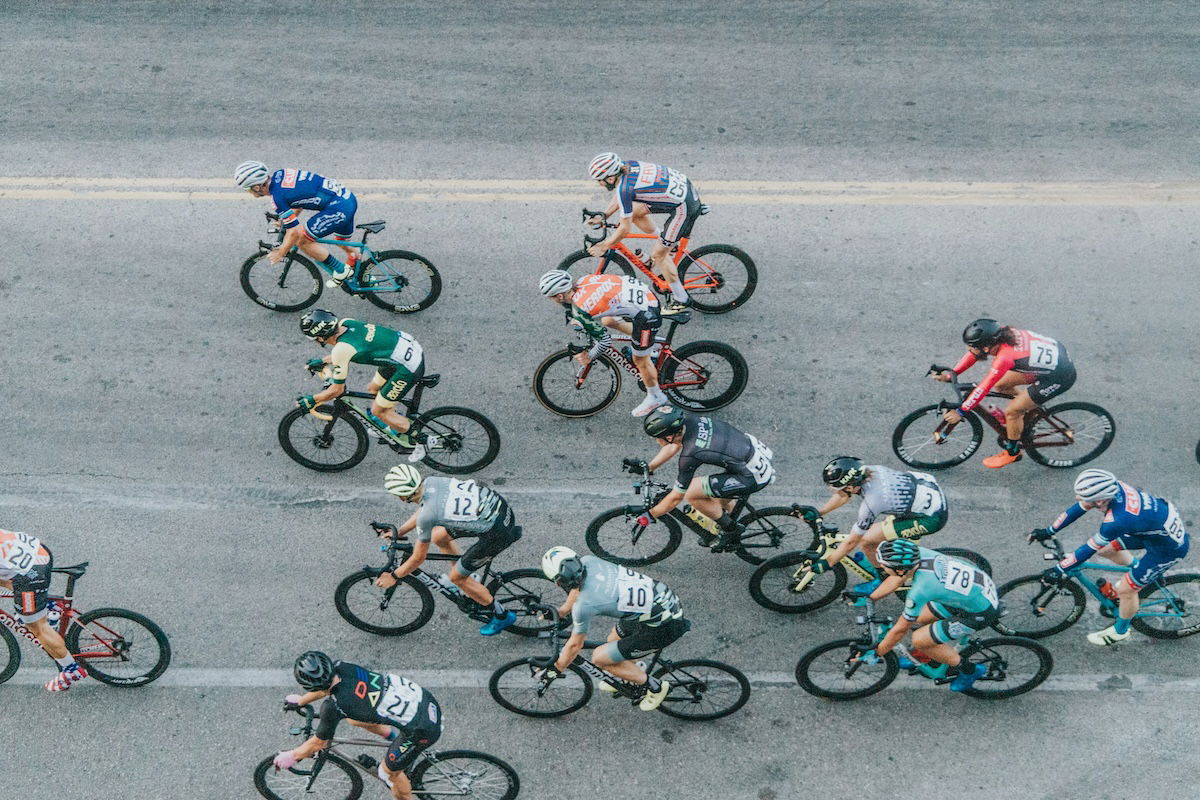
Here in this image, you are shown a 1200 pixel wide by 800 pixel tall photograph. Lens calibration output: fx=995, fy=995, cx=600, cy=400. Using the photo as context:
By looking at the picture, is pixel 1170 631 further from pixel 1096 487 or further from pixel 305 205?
pixel 305 205

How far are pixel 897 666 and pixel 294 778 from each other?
457cm

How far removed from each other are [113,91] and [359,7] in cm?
357

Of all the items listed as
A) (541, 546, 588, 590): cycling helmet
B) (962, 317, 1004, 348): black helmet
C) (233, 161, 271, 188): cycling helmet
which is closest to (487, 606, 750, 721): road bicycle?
(541, 546, 588, 590): cycling helmet

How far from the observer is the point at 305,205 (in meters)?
10.3

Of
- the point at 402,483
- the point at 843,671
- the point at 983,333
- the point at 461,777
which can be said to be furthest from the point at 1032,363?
the point at 461,777

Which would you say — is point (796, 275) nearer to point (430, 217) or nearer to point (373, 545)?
point (430, 217)

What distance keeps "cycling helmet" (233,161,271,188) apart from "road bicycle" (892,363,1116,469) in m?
6.75

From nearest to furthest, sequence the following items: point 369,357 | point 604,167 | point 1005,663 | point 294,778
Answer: point 294,778, point 1005,663, point 369,357, point 604,167

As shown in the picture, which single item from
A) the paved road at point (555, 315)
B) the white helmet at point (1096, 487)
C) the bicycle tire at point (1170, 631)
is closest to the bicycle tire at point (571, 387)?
the paved road at point (555, 315)

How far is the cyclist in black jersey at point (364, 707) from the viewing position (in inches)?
256

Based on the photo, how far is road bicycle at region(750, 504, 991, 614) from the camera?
8.07 meters

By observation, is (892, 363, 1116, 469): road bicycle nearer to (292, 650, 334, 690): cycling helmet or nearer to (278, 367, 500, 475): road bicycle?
(278, 367, 500, 475): road bicycle

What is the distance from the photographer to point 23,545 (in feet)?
24.1

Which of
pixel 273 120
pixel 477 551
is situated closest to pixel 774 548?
pixel 477 551
